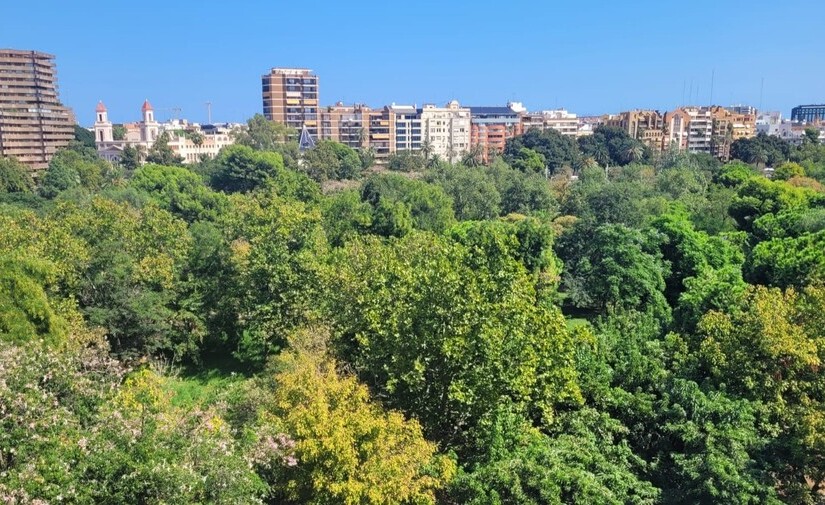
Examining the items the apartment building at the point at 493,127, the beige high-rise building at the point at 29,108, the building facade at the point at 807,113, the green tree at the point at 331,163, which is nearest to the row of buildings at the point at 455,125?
the apartment building at the point at 493,127

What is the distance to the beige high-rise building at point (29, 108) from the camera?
252 ft

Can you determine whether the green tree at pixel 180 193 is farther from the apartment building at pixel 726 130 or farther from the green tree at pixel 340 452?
the apartment building at pixel 726 130

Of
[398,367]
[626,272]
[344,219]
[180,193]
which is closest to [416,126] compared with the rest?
[180,193]

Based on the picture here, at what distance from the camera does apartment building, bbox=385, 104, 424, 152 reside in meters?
96.5

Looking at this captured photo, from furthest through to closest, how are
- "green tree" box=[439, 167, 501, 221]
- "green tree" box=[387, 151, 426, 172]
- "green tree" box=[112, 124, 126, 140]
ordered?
"green tree" box=[112, 124, 126, 140], "green tree" box=[387, 151, 426, 172], "green tree" box=[439, 167, 501, 221]

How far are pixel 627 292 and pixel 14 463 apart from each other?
20.6 m

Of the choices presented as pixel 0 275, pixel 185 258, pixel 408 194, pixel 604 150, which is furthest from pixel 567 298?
pixel 604 150

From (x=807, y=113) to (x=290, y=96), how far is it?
5327 inches

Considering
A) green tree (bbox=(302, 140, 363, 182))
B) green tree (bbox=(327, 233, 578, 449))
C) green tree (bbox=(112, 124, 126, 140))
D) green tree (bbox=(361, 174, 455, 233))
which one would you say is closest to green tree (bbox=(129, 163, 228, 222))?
green tree (bbox=(361, 174, 455, 233))

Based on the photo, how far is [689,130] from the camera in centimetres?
9388

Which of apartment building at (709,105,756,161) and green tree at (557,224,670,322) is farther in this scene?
apartment building at (709,105,756,161)

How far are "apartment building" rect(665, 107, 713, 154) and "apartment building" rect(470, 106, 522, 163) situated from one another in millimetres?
22748

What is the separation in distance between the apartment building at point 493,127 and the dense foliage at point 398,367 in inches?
2787

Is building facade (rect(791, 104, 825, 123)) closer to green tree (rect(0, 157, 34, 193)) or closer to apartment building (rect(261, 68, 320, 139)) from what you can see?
apartment building (rect(261, 68, 320, 139))
